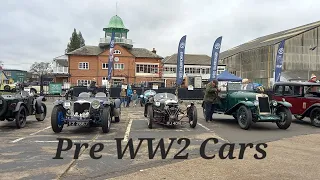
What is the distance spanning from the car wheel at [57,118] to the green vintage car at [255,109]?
6.22 m

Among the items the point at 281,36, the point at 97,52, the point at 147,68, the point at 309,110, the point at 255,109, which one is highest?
the point at 281,36

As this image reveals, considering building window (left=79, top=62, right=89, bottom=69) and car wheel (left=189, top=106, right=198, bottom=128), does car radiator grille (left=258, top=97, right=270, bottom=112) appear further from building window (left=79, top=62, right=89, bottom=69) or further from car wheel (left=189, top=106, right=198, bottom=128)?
building window (left=79, top=62, right=89, bottom=69)

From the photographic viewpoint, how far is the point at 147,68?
58125 millimetres

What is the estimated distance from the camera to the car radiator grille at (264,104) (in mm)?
12147

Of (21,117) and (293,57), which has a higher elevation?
(293,57)

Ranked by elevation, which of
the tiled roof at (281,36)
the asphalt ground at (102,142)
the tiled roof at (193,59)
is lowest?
the asphalt ground at (102,142)

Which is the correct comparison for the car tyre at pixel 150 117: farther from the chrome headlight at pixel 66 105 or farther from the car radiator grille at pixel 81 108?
the chrome headlight at pixel 66 105

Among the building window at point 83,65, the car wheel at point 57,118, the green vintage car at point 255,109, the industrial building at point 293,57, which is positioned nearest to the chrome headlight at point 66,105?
the car wheel at point 57,118

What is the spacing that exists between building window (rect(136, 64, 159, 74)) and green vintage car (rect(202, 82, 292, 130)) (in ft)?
147

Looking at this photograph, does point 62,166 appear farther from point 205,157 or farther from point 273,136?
point 273,136

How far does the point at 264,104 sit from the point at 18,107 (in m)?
8.71

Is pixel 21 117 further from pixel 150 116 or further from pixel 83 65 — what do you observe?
pixel 83 65

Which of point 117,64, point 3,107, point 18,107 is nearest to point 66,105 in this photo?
point 18,107

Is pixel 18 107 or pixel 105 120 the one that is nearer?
pixel 105 120
